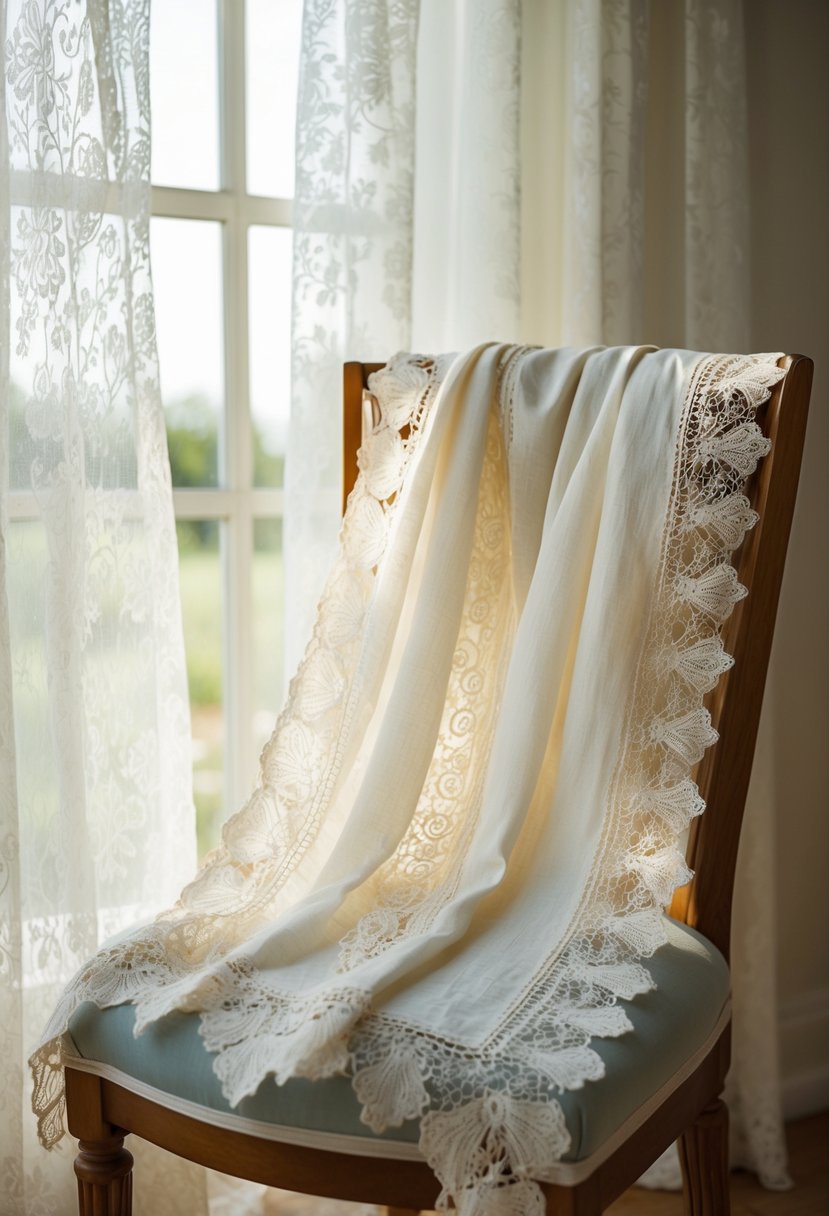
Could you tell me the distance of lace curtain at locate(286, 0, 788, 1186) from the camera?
140cm

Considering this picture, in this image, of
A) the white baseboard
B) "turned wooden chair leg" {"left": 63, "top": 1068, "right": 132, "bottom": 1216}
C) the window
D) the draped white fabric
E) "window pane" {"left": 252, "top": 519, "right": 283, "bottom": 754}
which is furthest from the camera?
the white baseboard

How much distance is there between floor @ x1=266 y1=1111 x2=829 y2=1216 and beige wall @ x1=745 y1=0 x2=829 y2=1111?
0.43ft

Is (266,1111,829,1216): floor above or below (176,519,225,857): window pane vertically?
below

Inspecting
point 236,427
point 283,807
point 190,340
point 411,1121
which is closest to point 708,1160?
point 411,1121

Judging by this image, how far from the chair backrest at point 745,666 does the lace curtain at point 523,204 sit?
18.8 inches

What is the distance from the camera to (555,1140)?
796 millimetres

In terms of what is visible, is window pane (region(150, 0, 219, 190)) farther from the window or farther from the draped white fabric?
the draped white fabric

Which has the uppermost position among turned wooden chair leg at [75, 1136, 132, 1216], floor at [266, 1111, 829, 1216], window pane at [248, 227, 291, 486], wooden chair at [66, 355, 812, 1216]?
window pane at [248, 227, 291, 486]

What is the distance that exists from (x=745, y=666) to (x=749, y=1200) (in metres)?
0.98

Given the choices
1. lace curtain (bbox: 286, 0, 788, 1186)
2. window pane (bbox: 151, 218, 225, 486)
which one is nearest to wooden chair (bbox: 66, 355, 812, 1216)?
lace curtain (bbox: 286, 0, 788, 1186)

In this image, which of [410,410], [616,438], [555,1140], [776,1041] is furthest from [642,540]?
[776,1041]

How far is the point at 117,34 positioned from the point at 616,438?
2.31ft

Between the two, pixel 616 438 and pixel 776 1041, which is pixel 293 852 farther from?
pixel 776 1041

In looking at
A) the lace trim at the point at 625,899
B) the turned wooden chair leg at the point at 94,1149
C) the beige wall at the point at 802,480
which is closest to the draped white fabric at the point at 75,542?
the turned wooden chair leg at the point at 94,1149
